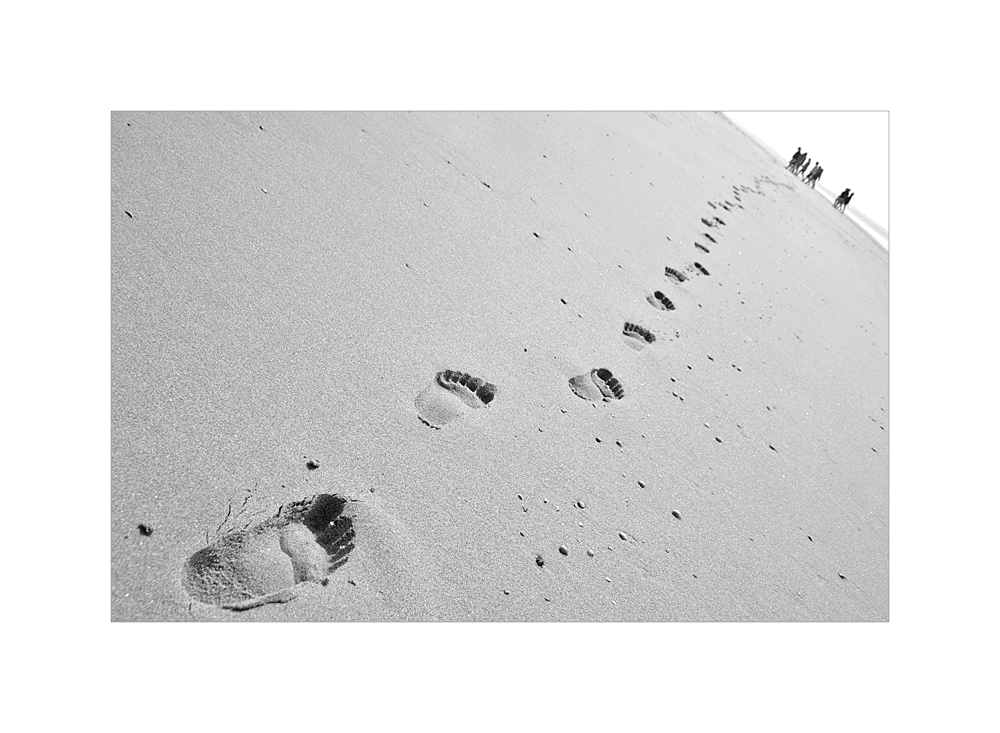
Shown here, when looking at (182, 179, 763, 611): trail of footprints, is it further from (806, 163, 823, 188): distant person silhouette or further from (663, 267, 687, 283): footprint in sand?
Answer: (806, 163, 823, 188): distant person silhouette

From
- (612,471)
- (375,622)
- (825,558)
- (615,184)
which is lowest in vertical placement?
(375,622)

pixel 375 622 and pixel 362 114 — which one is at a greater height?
pixel 362 114

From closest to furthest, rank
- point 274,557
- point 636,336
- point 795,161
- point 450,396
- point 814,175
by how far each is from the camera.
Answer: point 274,557 → point 450,396 → point 636,336 → point 795,161 → point 814,175

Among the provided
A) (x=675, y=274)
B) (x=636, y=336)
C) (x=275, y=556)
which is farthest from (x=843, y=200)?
(x=275, y=556)

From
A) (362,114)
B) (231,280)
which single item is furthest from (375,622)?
(362,114)

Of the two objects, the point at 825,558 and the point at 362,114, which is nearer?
the point at 825,558

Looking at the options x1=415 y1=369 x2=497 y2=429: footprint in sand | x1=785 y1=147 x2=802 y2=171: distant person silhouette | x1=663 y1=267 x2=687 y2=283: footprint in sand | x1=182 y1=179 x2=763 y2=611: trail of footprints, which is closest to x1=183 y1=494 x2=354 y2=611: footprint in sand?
x1=182 y1=179 x2=763 y2=611: trail of footprints

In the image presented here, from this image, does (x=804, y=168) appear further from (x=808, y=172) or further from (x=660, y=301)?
(x=660, y=301)

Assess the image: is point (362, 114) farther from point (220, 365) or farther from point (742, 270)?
point (742, 270)
